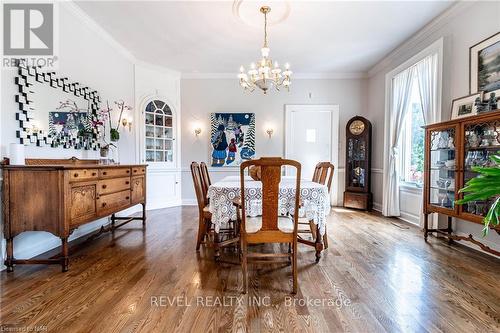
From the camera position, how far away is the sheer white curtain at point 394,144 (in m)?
4.36

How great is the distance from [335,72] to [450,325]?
17.0ft

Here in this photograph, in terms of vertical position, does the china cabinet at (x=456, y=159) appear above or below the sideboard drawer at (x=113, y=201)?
above

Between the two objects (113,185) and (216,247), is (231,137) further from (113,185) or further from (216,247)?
(216,247)

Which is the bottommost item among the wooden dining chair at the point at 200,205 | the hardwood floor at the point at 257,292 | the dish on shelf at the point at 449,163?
the hardwood floor at the point at 257,292

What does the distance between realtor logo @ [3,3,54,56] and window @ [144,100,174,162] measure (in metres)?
2.33

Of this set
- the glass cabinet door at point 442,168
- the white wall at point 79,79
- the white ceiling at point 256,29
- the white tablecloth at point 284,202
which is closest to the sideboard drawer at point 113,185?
the white wall at point 79,79

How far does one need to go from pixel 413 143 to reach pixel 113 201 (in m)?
4.89

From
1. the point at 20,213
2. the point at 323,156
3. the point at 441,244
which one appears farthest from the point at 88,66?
the point at 441,244

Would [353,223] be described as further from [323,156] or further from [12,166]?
[12,166]

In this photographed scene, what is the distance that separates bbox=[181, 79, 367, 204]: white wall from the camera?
18.5 feet

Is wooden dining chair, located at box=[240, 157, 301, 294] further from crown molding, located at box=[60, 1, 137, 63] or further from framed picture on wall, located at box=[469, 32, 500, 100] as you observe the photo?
crown molding, located at box=[60, 1, 137, 63]

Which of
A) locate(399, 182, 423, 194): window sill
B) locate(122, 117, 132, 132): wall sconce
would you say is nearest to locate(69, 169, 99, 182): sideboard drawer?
locate(122, 117, 132, 132): wall sconce

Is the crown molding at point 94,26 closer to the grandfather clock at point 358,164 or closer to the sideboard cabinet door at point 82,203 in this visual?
the sideboard cabinet door at point 82,203

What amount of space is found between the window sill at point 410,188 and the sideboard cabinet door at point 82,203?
4698mm
